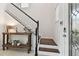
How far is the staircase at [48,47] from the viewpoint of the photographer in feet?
5.76

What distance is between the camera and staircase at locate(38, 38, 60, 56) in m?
1.76

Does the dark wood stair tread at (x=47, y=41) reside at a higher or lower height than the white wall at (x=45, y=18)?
lower

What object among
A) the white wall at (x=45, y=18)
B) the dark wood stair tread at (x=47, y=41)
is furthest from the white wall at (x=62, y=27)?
the dark wood stair tread at (x=47, y=41)

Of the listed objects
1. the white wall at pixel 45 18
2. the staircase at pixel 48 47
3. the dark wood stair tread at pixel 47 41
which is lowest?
the staircase at pixel 48 47

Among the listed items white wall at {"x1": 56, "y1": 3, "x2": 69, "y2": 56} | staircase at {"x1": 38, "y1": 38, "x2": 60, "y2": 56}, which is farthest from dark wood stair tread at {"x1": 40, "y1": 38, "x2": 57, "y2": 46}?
white wall at {"x1": 56, "y1": 3, "x2": 69, "y2": 56}

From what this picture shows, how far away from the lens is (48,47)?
6.24 ft

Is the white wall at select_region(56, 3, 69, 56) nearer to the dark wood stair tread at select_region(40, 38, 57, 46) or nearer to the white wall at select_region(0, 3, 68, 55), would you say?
the white wall at select_region(0, 3, 68, 55)

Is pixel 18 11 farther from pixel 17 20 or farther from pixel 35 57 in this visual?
pixel 35 57

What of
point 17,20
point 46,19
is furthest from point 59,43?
point 17,20

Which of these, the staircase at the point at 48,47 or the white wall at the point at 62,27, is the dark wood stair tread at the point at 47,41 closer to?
the staircase at the point at 48,47

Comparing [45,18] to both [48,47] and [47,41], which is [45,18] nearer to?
[47,41]

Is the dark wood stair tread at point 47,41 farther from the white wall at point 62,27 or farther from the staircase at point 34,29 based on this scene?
the white wall at point 62,27

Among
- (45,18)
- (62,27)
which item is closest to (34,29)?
(45,18)

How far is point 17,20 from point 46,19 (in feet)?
1.53
